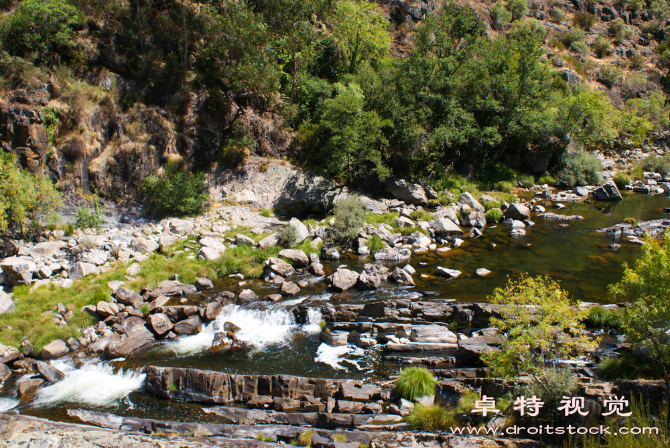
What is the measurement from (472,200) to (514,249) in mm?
7869

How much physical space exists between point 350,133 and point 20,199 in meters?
18.8

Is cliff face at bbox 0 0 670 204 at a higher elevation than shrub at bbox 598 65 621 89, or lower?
lower

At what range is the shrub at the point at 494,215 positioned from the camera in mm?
27094

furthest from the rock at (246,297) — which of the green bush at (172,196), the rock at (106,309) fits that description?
the green bush at (172,196)

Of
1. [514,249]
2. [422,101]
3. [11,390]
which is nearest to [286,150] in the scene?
[422,101]

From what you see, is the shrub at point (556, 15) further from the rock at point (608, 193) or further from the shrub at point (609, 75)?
the rock at point (608, 193)

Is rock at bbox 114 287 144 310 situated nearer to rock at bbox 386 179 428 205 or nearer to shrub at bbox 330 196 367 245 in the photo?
Result: shrub at bbox 330 196 367 245

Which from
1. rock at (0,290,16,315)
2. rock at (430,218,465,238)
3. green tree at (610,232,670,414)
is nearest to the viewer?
green tree at (610,232,670,414)

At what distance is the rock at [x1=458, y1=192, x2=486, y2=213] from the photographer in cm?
2803

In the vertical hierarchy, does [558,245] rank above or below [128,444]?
above

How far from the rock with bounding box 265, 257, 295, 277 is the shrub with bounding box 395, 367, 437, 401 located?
385 inches

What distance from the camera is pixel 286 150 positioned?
3216 centimetres

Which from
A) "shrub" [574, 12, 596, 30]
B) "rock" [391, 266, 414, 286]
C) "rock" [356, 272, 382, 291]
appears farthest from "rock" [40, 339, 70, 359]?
"shrub" [574, 12, 596, 30]

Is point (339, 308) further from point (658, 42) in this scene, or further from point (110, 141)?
point (658, 42)
